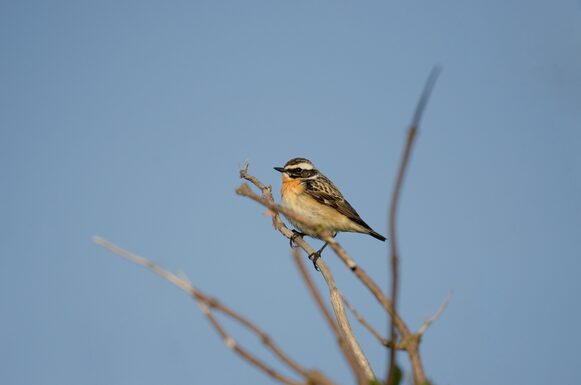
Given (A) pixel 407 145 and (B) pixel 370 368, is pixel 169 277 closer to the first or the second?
(A) pixel 407 145

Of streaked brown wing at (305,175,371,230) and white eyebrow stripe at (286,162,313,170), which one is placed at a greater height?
white eyebrow stripe at (286,162,313,170)

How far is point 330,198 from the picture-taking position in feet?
45.1

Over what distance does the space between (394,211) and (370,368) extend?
1.65m

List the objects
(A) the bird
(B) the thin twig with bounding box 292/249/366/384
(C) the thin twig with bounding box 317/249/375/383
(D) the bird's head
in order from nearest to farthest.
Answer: (B) the thin twig with bounding box 292/249/366/384 < (C) the thin twig with bounding box 317/249/375/383 < (A) the bird < (D) the bird's head

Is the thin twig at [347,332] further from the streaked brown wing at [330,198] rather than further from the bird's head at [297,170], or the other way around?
the bird's head at [297,170]

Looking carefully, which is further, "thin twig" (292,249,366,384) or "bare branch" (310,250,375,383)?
"bare branch" (310,250,375,383)

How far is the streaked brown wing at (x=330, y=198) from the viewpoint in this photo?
13633mm

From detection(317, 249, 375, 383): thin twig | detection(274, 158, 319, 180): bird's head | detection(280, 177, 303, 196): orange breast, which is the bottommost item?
detection(317, 249, 375, 383): thin twig

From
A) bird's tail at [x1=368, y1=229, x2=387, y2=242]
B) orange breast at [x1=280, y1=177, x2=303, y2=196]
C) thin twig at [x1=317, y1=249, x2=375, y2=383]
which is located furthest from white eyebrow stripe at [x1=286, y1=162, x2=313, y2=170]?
thin twig at [x1=317, y1=249, x2=375, y2=383]

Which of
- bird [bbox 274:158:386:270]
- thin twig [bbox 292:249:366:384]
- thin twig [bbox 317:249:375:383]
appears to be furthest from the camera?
bird [bbox 274:158:386:270]

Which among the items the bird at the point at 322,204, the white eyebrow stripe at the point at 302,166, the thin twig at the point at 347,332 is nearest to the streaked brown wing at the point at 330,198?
the bird at the point at 322,204

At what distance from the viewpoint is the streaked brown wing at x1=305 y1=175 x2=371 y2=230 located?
13633mm

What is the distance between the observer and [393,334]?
156 cm

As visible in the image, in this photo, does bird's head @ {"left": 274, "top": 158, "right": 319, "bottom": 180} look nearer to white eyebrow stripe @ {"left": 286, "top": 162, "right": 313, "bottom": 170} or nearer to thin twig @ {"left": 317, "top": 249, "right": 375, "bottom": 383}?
white eyebrow stripe @ {"left": 286, "top": 162, "right": 313, "bottom": 170}
